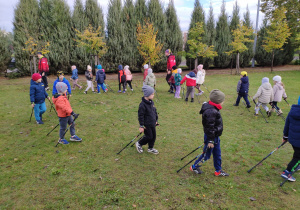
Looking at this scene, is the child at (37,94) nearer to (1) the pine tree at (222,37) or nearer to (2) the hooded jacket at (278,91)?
(2) the hooded jacket at (278,91)

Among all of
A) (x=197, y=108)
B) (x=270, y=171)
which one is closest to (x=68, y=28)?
(x=197, y=108)

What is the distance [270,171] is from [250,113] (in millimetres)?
4954

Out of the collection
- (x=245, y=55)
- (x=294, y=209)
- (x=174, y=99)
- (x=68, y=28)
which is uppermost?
(x=68, y=28)

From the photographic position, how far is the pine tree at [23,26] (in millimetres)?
18703

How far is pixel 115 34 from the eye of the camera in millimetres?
21984

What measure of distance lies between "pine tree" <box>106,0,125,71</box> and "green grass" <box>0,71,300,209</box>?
1466 centimetres

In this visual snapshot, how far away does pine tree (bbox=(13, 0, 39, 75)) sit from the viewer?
18703 mm

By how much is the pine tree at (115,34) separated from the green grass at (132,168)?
1466 centimetres

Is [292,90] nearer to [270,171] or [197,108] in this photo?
[197,108]

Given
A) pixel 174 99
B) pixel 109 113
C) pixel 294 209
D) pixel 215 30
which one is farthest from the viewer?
pixel 215 30

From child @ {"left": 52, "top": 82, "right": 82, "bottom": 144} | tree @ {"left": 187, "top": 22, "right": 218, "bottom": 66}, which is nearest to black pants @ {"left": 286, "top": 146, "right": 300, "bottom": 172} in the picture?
child @ {"left": 52, "top": 82, "right": 82, "bottom": 144}

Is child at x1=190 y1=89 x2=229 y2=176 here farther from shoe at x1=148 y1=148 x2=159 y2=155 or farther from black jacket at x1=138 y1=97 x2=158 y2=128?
shoe at x1=148 y1=148 x2=159 y2=155

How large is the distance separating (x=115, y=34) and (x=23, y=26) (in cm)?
840

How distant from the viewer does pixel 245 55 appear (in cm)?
2714
